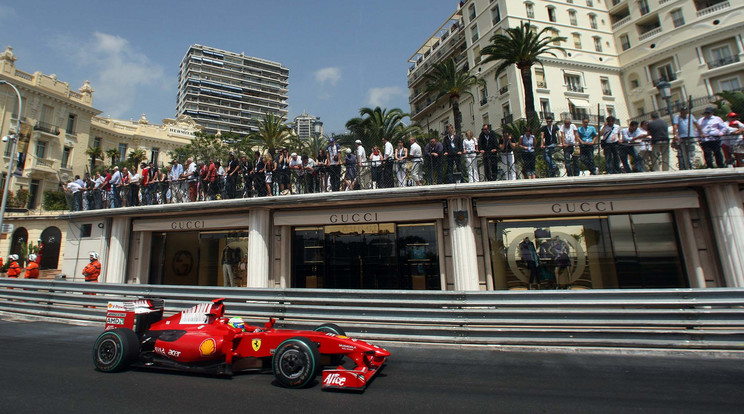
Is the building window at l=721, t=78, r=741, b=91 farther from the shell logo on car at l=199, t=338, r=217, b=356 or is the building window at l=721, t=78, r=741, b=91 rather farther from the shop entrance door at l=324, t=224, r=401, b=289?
the shell logo on car at l=199, t=338, r=217, b=356

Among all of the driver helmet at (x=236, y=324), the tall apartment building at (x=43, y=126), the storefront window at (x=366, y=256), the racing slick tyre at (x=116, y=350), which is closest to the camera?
the racing slick tyre at (x=116, y=350)

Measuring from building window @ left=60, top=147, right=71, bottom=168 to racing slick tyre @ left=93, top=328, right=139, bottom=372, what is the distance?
171 feet

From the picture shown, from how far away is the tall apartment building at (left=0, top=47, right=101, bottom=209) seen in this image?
37.8 metres

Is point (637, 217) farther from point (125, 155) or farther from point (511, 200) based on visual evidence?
point (125, 155)

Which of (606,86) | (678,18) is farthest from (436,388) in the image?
(678,18)

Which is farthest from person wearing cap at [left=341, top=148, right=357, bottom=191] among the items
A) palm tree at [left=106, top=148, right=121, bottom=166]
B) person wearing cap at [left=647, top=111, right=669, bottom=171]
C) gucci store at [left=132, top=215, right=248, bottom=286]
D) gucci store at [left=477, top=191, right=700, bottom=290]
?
palm tree at [left=106, top=148, right=121, bottom=166]

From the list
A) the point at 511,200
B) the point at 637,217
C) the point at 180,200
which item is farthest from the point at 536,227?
the point at 180,200

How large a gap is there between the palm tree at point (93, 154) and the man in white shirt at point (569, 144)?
56.2 meters

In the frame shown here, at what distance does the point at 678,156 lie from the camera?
845 cm

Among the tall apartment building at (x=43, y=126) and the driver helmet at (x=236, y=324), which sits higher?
the tall apartment building at (x=43, y=126)

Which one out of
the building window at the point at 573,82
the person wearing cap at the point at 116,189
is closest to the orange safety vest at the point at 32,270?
the person wearing cap at the point at 116,189

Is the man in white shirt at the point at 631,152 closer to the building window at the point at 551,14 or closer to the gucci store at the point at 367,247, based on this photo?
the gucci store at the point at 367,247

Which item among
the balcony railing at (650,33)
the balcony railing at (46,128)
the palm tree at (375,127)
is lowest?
the palm tree at (375,127)

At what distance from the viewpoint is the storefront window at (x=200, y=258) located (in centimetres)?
1219
